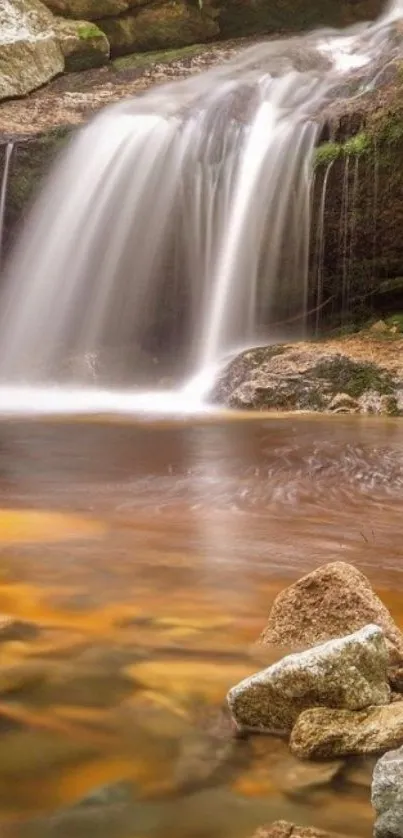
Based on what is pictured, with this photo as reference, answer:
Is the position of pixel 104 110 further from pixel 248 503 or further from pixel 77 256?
pixel 248 503

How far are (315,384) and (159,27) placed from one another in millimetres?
15021

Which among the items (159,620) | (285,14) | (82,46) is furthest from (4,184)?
(159,620)

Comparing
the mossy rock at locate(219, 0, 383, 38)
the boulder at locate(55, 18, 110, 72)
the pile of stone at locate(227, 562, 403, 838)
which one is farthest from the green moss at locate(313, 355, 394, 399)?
the mossy rock at locate(219, 0, 383, 38)

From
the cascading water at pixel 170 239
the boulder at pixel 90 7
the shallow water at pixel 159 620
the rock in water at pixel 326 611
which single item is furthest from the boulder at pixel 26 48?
the rock in water at pixel 326 611

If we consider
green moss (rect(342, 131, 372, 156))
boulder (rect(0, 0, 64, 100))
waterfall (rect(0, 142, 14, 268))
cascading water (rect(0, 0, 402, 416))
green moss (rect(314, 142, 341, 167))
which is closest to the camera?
green moss (rect(342, 131, 372, 156))

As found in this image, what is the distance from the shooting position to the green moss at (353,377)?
9602mm

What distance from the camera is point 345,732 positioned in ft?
6.07

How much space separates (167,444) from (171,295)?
696cm

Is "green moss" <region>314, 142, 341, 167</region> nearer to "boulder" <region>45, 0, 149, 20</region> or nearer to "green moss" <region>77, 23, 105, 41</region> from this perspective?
"green moss" <region>77, 23, 105, 41</region>

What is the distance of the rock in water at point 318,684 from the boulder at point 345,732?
0.03 m

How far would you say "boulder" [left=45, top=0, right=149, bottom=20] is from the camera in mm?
20875

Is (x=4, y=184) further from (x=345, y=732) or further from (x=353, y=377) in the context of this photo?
(x=345, y=732)

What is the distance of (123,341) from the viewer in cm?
1376

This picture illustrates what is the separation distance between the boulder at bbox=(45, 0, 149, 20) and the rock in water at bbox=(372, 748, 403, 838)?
22388mm
